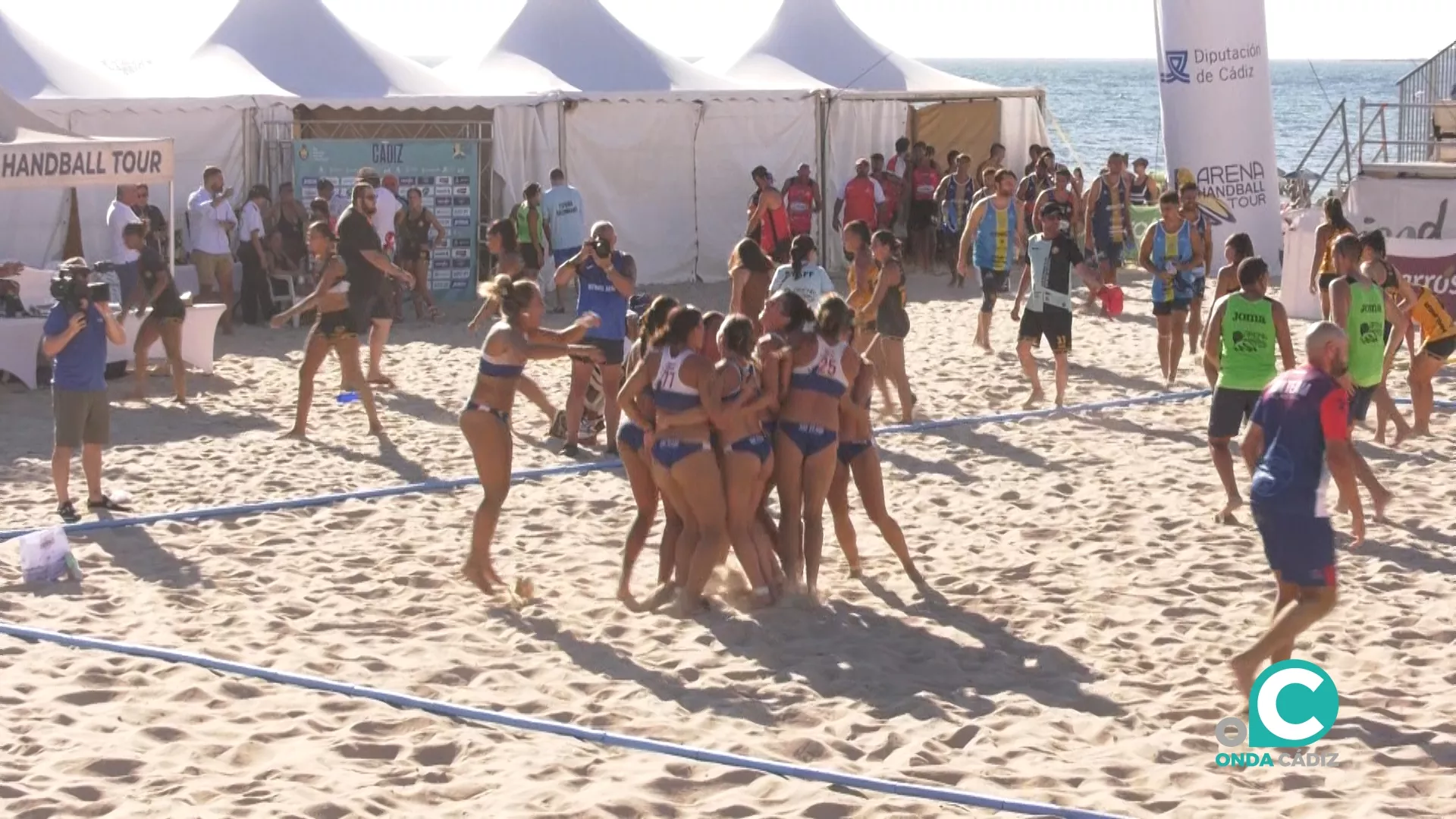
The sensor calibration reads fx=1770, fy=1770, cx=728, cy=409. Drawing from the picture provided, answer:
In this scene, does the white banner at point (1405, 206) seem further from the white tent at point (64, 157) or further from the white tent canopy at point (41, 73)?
the white tent canopy at point (41, 73)

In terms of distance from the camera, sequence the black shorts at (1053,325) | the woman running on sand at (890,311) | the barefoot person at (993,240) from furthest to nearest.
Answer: the barefoot person at (993,240) < the black shorts at (1053,325) < the woman running on sand at (890,311)

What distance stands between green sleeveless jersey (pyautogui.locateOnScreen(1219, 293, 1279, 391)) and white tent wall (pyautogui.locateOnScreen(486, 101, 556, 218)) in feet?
35.0

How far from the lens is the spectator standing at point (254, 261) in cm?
1576

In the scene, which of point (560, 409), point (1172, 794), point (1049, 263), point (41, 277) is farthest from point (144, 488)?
point (1172, 794)

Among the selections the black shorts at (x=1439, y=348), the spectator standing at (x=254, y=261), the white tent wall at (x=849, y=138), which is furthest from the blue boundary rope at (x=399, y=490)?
the white tent wall at (x=849, y=138)

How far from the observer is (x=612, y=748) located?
5.43 metres

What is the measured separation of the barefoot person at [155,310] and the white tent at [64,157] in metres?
0.99

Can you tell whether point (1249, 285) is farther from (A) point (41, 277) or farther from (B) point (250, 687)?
(A) point (41, 277)

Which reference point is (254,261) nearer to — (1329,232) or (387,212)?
(387,212)

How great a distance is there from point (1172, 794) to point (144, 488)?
6.14 metres

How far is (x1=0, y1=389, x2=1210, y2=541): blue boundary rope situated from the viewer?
8398 mm

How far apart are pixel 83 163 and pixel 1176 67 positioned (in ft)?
36.1

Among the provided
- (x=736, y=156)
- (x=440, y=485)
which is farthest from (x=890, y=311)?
(x=736, y=156)

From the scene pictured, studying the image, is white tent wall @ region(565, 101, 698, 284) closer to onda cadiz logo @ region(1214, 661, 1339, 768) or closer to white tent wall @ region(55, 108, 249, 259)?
white tent wall @ region(55, 108, 249, 259)
